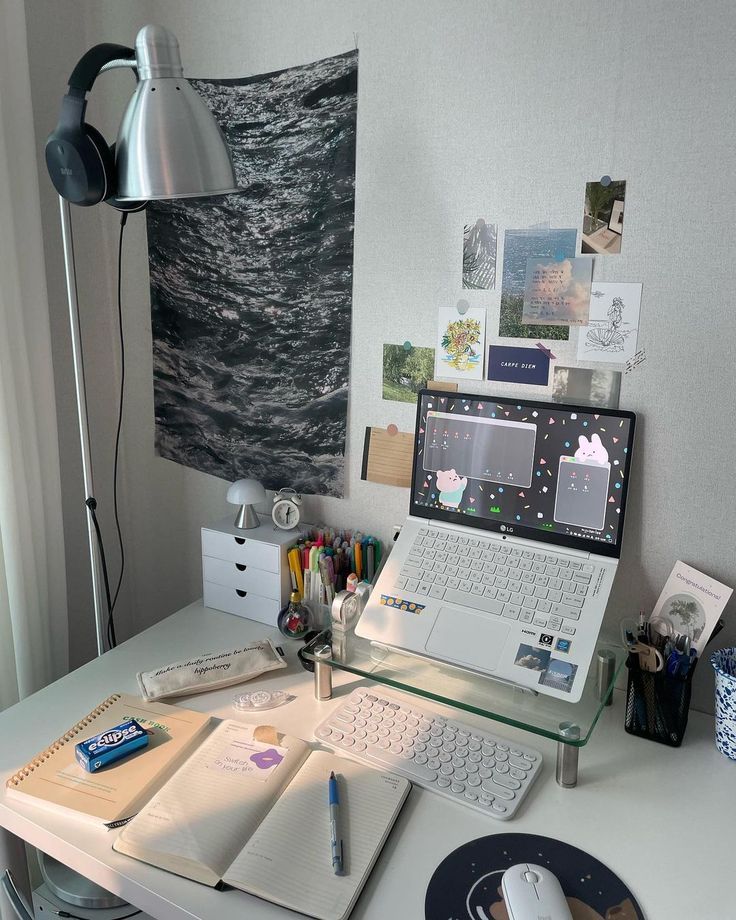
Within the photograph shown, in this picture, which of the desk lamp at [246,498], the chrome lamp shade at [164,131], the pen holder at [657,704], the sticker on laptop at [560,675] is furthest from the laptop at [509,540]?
the chrome lamp shade at [164,131]

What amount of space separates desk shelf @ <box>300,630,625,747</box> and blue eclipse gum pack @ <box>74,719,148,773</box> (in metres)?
0.28

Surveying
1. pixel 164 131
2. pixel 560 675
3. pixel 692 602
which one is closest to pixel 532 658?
pixel 560 675

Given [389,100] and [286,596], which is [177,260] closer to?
[389,100]

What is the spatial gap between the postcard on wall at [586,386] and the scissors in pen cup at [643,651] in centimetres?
37

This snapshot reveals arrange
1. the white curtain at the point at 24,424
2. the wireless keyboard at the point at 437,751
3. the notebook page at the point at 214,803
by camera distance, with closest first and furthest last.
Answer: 1. the notebook page at the point at 214,803
2. the wireless keyboard at the point at 437,751
3. the white curtain at the point at 24,424

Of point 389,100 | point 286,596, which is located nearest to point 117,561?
point 286,596

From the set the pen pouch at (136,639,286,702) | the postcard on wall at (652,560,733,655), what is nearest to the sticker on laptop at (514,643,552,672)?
the postcard on wall at (652,560,733,655)

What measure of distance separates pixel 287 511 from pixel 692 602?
0.76 metres

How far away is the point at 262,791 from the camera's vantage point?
1025 millimetres

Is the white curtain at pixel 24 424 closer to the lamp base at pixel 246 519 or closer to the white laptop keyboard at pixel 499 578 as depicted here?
the lamp base at pixel 246 519

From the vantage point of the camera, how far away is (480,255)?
4.27 feet

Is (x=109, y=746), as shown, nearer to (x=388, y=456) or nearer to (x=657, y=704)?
(x=388, y=456)

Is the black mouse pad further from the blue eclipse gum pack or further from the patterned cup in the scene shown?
the blue eclipse gum pack

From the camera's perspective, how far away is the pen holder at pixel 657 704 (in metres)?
1.14
